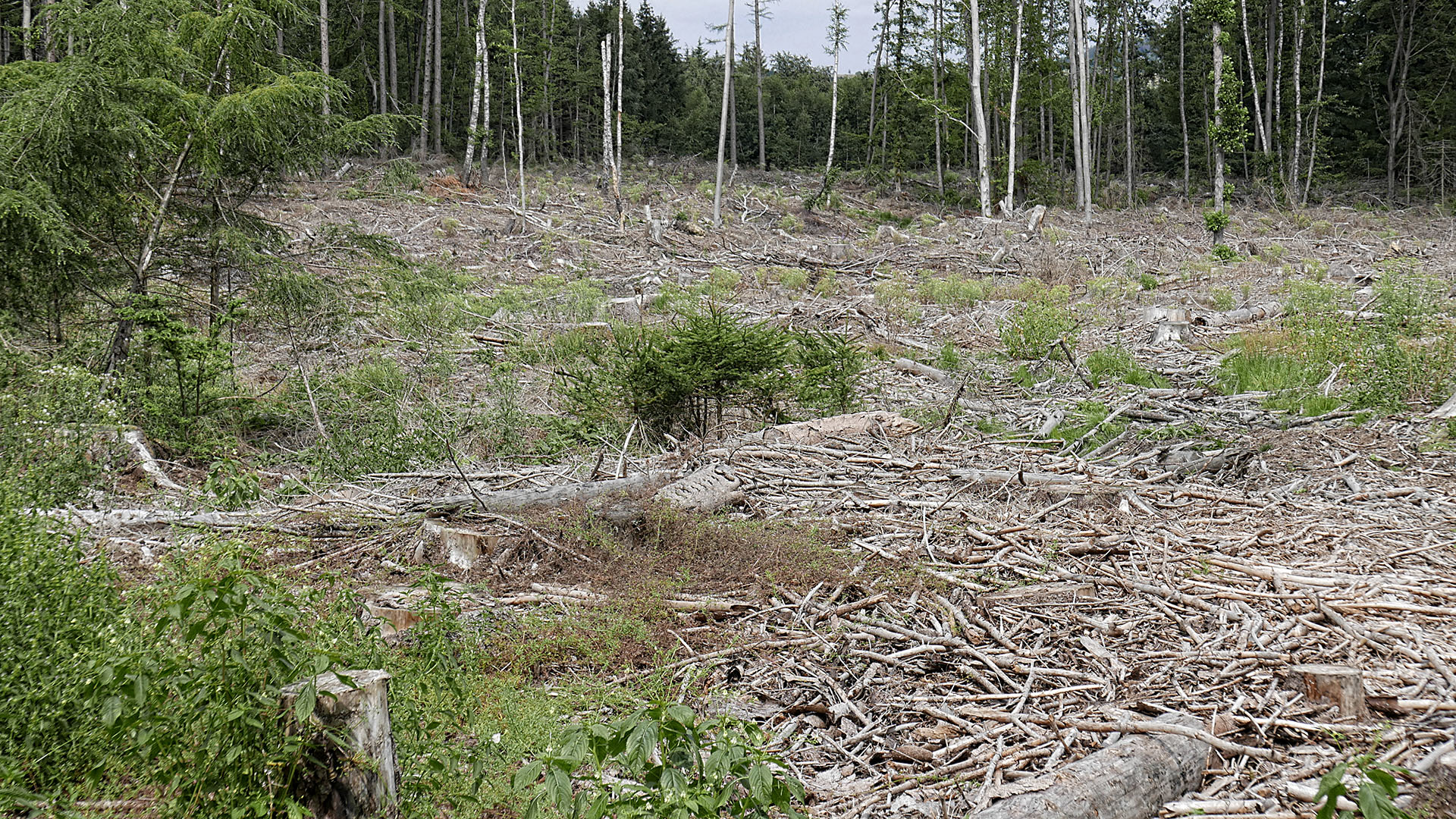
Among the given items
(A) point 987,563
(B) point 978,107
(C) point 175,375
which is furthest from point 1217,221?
(C) point 175,375

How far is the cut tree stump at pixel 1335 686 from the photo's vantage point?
272 centimetres

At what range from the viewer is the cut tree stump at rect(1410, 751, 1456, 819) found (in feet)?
6.52

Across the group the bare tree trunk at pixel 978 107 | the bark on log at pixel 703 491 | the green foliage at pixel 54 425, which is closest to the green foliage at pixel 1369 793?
the bark on log at pixel 703 491

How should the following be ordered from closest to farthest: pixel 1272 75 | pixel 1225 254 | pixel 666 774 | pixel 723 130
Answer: pixel 666 774
pixel 1225 254
pixel 723 130
pixel 1272 75

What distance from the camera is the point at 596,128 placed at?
128 feet

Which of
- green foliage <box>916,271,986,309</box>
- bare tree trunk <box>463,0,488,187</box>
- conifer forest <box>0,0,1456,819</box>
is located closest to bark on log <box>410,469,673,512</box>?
conifer forest <box>0,0,1456,819</box>

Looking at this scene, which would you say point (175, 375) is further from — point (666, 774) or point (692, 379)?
point (666, 774)

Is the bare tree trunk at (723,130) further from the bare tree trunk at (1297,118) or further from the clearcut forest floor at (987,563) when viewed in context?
the bare tree trunk at (1297,118)

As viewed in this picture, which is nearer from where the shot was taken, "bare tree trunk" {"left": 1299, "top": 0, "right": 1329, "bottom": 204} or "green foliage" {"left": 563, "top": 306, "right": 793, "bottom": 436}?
"green foliage" {"left": 563, "top": 306, "right": 793, "bottom": 436}

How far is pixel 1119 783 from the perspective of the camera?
2.36 metres

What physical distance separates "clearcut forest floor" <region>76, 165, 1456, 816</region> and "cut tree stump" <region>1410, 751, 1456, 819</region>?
27 cm

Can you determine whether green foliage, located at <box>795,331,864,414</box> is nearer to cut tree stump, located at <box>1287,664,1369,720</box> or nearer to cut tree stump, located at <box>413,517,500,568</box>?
cut tree stump, located at <box>413,517,500,568</box>

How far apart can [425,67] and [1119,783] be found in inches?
1253

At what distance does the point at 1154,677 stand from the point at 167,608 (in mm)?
3144
